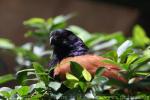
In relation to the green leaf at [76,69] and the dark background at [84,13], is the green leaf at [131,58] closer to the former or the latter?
the green leaf at [76,69]

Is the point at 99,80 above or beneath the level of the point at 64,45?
beneath

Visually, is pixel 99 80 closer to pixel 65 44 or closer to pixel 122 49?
pixel 122 49

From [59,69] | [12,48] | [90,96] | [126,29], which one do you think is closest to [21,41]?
[126,29]

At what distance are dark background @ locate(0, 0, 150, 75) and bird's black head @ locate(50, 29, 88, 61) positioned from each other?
293 cm

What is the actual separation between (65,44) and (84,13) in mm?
3122

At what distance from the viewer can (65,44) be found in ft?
8.55

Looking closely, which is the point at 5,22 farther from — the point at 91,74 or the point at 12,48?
the point at 91,74

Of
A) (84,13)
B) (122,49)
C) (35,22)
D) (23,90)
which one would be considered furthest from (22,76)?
(84,13)

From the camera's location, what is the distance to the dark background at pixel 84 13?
553 centimetres

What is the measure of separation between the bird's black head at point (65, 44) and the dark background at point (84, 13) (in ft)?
9.63

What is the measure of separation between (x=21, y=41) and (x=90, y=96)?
4.06 meters

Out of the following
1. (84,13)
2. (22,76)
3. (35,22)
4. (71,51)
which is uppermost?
(84,13)

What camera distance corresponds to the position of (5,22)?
553 cm

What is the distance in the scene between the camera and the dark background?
18.1 feet
